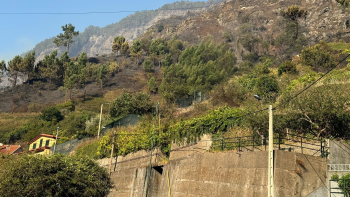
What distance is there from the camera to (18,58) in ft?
309

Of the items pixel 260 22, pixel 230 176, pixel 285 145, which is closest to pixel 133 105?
pixel 230 176

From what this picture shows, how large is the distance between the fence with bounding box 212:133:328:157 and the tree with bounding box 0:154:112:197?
31.7 feet

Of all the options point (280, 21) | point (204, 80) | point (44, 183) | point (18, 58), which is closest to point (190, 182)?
point (44, 183)

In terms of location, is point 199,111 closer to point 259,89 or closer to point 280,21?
point 259,89

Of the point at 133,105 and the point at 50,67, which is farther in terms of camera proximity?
the point at 50,67

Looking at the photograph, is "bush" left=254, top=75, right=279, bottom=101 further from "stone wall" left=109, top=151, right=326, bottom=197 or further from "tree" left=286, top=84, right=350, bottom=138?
"stone wall" left=109, top=151, right=326, bottom=197

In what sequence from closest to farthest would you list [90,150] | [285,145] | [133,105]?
[285,145], [90,150], [133,105]

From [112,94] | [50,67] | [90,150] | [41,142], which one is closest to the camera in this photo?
[90,150]

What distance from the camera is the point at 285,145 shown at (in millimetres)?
19109

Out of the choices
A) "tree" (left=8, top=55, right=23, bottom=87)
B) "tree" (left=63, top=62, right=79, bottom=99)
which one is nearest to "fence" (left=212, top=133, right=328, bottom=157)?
"tree" (left=63, top=62, right=79, bottom=99)

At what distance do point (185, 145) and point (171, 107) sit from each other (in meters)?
16.2

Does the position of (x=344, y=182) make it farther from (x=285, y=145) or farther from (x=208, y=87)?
(x=208, y=87)

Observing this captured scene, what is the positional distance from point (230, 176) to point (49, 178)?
485 inches

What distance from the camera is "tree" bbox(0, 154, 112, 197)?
75.7 feet
